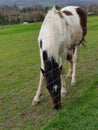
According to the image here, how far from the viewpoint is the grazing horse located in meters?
4.91

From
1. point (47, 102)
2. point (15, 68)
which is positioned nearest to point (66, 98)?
point (47, 102)

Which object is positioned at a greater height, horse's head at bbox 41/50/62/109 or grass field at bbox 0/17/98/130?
horse's head at bbox 41/50/62/109

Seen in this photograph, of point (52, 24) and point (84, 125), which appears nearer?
point (84, 125)

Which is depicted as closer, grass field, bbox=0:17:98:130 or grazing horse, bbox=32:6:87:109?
grass field, bbox=0:17:98:130

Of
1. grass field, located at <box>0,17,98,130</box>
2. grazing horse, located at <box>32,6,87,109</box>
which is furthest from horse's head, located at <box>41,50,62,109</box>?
grass field, located at <box>0,17,98,130</box>

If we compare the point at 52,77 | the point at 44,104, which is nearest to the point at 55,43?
the point at 52,77

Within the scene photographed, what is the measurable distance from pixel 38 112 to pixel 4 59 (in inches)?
210

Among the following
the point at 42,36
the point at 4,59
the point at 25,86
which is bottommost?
the point at 4,59

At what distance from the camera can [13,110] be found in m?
5.01

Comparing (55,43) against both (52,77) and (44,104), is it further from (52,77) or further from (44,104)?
(44,104)

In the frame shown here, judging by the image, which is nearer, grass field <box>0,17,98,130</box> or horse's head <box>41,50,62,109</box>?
grass field <box>0,17,98,130</box>

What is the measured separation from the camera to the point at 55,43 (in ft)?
16.6

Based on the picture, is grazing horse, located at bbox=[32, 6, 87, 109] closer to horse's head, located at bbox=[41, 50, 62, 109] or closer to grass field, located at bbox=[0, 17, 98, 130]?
horse's head, located at bbox=[41, 50, 62, 109]

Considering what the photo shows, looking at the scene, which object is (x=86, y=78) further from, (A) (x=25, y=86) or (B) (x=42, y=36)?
(B) (x=42, y=36)
